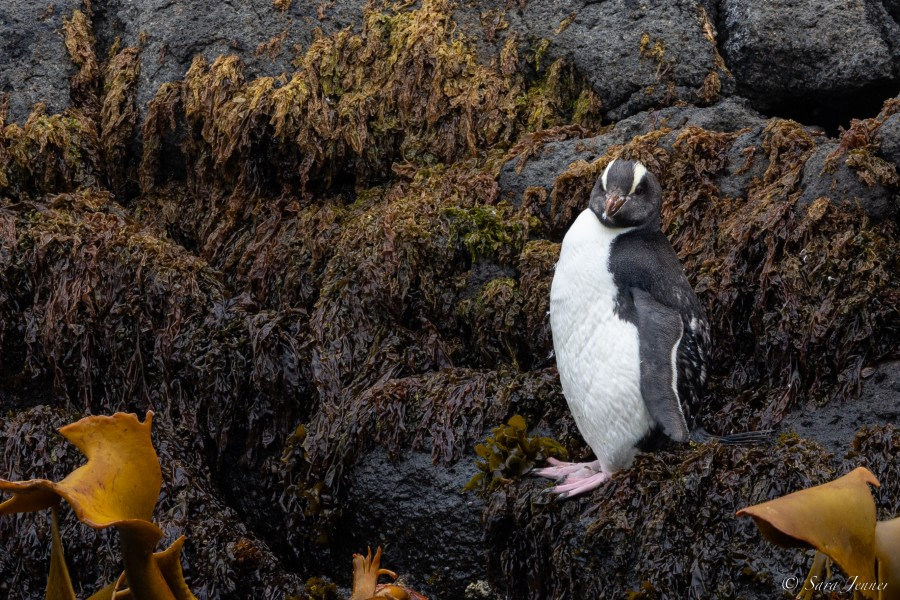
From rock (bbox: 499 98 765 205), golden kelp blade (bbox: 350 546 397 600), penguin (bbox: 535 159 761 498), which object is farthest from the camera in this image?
rock (bbox: 499 98 765 205)

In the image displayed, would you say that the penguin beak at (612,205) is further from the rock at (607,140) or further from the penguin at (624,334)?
the rock at (607,140)

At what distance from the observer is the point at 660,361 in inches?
160

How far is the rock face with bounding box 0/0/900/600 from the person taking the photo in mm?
4191

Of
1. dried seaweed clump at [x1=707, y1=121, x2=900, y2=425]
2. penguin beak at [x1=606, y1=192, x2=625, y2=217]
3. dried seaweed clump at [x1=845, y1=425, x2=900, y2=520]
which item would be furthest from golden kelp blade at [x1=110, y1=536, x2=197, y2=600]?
dried seaweed clump at [x1=707, y1=121, x2=900, y2=425]

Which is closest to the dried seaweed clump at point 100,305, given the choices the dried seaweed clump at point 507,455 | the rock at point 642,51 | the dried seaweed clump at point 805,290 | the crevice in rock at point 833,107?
the dried seaweed clump at point 507,455

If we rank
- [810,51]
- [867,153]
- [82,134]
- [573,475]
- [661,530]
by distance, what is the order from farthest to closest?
[82,134] < [810,51] < [867,153] < [573,475] < [661,530]

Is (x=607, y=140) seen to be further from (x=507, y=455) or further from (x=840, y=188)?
(x=507, y=455)

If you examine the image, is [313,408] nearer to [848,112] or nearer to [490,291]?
[490,291]

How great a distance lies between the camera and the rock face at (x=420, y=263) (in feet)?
13.8

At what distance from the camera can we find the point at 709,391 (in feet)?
15.4

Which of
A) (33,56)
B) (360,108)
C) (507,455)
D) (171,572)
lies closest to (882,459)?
(507,455)

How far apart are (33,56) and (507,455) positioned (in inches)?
166

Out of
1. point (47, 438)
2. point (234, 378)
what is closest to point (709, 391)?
point (234, 378)

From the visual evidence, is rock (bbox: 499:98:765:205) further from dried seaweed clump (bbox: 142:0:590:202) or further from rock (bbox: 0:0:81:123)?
rock (bbox: 0:0:81:123)
